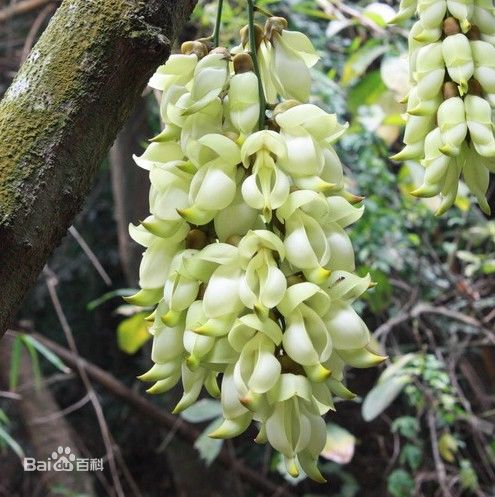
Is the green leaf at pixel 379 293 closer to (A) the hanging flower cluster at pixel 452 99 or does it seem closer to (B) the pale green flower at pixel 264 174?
(A) the hanging flower cluster at pixel 452 99

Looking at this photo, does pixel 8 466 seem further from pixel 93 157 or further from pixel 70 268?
pixel 93 157

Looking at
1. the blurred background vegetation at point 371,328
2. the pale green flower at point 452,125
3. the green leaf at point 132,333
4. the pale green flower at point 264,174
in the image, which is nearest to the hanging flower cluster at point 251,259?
the pale green flower at point 264,174

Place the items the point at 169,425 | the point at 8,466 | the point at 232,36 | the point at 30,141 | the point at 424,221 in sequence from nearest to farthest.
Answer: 1. the point at 30,141
2. the point at 232,36
3. the point at 424,221
4. the point at 169,425
5. the point at 8,466

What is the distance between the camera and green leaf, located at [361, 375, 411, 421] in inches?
56.2

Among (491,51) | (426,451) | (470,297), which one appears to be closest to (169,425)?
(426,451)

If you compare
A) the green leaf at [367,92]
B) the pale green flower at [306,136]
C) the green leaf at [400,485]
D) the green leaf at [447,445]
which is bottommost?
the green leaf at [400,485]

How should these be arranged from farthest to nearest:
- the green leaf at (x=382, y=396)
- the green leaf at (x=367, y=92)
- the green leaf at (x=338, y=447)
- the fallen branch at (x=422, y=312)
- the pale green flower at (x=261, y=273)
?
the fallen branch at (x=422, y=312), the green leaf at (x=367, y=92), the green leaf at (x=382, y=396), the green leaf at (x=338, y=447), the pale green flower at (x=261, y=273)

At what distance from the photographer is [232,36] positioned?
165 centimetres

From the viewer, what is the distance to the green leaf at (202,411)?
1.44 meters

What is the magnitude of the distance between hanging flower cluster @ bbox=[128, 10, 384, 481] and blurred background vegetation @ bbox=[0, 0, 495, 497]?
0.90 meters

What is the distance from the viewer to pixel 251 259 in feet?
1.35

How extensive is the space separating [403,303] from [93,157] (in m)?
1.55

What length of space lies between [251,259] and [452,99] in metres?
0.26

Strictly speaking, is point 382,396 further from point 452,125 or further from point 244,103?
point 244,103
